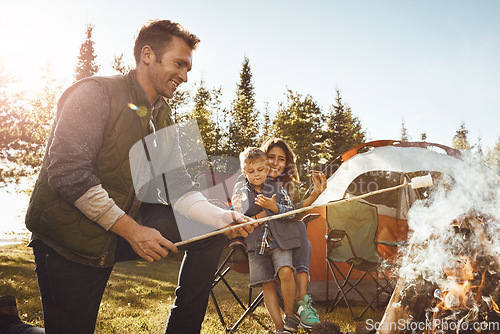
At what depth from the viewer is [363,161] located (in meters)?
4.57

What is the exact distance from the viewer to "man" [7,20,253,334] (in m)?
1.41

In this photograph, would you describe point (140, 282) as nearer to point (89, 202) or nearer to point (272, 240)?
point (272, 240)

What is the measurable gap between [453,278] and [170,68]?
6.02ft

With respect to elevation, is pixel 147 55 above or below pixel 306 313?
above

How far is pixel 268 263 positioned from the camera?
9.29 feet

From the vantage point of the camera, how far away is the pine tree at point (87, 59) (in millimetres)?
18172

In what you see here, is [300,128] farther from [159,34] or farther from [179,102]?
[159,34]

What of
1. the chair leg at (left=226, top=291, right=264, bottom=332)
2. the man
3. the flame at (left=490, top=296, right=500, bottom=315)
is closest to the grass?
the chair leg at (left=226, top=291, right=264, bottom=332)

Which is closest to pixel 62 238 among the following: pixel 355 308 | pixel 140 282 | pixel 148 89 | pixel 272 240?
pixel 148 89

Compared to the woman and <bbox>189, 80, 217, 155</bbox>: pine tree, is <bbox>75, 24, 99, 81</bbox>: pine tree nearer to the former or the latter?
<bbox>189, 80, 217, 155</bbox>: pine tree

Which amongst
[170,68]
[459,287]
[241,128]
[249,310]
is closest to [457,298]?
[459,287]

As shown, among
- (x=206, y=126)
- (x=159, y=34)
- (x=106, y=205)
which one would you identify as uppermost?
(x=206, y=126)

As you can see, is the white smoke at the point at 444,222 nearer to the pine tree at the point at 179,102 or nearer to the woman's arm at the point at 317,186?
the woman's arm at the point at 317,186

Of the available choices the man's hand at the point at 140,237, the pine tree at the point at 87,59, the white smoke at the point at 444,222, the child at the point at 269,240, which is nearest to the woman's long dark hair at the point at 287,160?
the child at the point at 269,240
